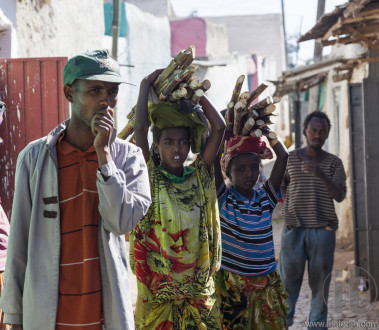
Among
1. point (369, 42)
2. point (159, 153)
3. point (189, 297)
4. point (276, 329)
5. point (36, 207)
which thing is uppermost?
point (369, 42)

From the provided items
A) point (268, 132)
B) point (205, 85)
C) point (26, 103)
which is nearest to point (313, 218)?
point (268, 132)

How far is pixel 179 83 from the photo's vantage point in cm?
382

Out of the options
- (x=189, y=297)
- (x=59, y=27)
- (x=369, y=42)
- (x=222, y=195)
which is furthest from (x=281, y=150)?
(x=59, y=27)

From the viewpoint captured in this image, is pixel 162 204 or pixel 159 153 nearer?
pixel 162 204

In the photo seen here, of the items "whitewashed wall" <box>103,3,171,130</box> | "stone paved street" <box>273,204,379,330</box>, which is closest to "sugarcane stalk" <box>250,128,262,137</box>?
"stone paved street" <box>273,204,379,330</box>

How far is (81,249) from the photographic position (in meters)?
2.70

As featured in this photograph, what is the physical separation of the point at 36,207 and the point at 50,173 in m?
0.15

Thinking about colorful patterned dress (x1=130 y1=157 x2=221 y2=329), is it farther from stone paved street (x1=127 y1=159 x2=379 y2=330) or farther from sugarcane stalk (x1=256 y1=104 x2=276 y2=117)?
stone paved street (x1=127 y1=159 x2=379 y2=330)

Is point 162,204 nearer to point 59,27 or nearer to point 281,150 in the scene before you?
point 281,150

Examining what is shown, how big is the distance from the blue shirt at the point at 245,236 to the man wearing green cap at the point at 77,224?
167 centimetres

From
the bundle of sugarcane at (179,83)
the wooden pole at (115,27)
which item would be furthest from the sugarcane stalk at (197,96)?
the wooden pole at (115,27)

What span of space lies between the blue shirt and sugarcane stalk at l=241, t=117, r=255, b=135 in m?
0.40

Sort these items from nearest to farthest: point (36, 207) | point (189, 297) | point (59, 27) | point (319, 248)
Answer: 1. point (36, 207)
2. point (189, 297)
3. point (319, 248)
4. point (59, 27)

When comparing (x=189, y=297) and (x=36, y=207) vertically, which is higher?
(x=36, y=207)
